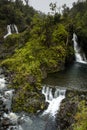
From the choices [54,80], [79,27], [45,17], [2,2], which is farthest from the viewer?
[2,2]

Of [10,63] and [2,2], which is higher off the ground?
[2,2]

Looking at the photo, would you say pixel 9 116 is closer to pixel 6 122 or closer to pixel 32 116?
pixel 6 122

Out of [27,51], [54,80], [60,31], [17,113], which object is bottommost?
[17,113]

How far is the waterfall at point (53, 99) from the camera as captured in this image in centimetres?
2566

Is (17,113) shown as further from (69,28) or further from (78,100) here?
(69,28)

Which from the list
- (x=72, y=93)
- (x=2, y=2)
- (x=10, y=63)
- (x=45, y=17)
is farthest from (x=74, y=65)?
(x=2, y=2)

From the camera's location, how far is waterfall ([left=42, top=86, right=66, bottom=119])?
25664 millimetres

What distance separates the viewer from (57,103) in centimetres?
2652

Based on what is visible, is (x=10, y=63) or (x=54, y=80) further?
(x=10, y=63)

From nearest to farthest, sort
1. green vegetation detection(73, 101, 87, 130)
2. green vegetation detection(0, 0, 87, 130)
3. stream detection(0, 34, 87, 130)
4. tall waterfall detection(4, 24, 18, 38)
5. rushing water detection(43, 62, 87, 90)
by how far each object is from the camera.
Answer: green vegetation detection(73, 101, 87, 130), stream detection(0, 34, 87, 130), green vegetation detection(0, 0, 87, 130), rushing water detection(43, 62, 87, 90), tall waterfall detection(4, 24, 18, 38)

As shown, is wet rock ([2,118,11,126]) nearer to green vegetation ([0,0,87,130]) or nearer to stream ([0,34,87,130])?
stream ([0,34,87,130])

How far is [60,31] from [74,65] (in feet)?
19.2

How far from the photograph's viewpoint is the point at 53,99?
2752 cm

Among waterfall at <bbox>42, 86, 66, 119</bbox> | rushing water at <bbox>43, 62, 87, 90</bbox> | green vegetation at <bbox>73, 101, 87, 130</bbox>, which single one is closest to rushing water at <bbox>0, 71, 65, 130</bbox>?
waterfall at <bbox>42, 86, 66, 119</bbox>
